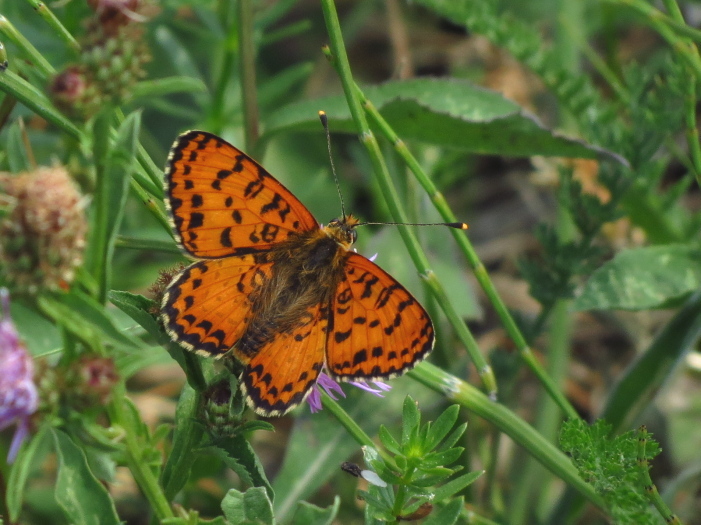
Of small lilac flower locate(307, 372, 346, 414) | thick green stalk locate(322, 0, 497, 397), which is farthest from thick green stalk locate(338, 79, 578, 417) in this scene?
small lilac flower locate(307, 372, 346, 414)

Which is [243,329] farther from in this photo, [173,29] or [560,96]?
[173,29]

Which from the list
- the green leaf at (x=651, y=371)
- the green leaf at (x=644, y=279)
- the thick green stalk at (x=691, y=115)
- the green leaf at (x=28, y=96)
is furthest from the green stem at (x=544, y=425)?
the green leaf at (x=28, y=96)

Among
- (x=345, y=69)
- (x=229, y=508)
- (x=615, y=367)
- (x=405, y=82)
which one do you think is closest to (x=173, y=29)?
(x=405, y=82)

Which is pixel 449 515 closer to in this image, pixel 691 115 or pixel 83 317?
pixel 83 317

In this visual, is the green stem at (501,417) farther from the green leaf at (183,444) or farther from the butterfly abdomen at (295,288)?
the green leaf at (183,444)

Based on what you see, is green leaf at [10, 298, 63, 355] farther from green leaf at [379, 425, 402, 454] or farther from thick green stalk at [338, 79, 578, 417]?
A: thick green stalk at [338, 79, 578, 417]

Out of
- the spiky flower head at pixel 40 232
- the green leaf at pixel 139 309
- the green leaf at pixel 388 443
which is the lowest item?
the green leaf at pixel 388 443
